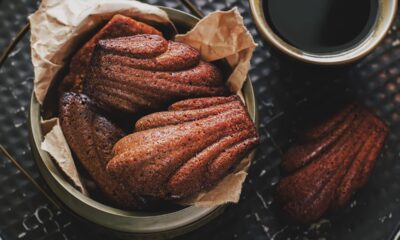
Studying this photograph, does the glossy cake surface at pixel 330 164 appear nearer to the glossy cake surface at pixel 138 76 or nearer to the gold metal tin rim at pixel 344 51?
the gold metal tin rim at pixel 344 51

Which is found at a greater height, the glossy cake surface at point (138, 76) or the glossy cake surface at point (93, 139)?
the glossy cake surface at point (138, 76)

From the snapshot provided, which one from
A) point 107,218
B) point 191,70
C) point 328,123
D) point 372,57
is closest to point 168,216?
point 107,218

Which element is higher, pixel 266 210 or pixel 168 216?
pixel 168 216

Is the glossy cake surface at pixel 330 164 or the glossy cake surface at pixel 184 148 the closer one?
the glossy cake surface at pixel 184 148

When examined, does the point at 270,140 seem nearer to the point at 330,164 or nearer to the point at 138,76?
the point at 330,164

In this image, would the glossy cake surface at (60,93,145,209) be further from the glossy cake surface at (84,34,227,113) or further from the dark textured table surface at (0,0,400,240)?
the dark textured table surface at (0,0,400,240)

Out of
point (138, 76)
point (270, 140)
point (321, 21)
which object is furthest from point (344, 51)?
point (138, 76)

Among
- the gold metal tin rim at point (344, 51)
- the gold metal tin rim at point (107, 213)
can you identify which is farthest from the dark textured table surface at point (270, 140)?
the gold metal tin rim at point (107, 213)

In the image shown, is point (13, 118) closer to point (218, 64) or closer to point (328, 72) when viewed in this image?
point (218, 64)
